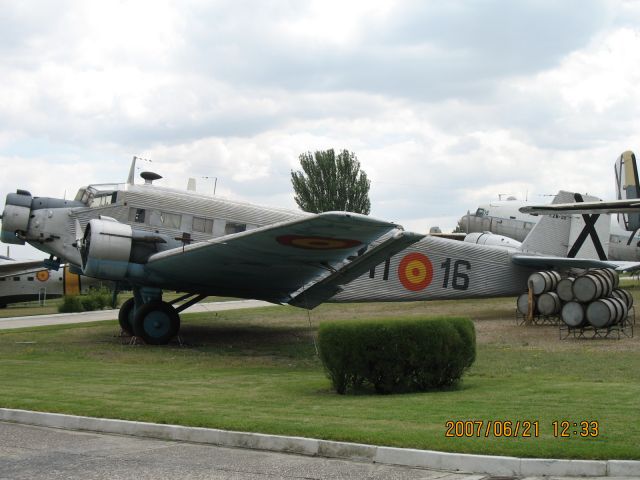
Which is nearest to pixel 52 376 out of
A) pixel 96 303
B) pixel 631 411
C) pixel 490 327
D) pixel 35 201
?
pixel 35 201

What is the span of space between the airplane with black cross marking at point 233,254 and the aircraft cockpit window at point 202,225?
0.02m

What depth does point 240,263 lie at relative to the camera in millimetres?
16094

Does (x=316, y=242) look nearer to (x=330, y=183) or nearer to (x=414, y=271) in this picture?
(x=414, y=271)

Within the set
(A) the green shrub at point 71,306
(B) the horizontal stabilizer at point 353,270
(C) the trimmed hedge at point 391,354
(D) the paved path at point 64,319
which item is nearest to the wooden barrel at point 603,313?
(B) the horizontal stabilizer at point 353,270

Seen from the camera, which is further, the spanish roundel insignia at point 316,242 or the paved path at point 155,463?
the spanish roundel insignia at point 316,242

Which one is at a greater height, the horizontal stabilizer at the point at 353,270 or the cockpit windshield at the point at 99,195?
the cockpit windshield at the point at 99,195

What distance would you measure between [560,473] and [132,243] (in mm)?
12327

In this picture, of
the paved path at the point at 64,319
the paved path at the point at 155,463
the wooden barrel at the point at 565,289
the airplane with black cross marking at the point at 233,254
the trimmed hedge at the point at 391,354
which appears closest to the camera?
the paved path at the point at 155,463

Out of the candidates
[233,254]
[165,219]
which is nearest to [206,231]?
[165,219]

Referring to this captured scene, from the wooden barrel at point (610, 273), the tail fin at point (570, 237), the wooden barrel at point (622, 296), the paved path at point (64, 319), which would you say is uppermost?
the tail fin at point (570, 237)

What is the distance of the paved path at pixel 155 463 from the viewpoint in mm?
6535

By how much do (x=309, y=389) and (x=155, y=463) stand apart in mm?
4423

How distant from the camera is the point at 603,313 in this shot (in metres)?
18.6

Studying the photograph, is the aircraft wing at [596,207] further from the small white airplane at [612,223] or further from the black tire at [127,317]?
the black tire at [127,317]
